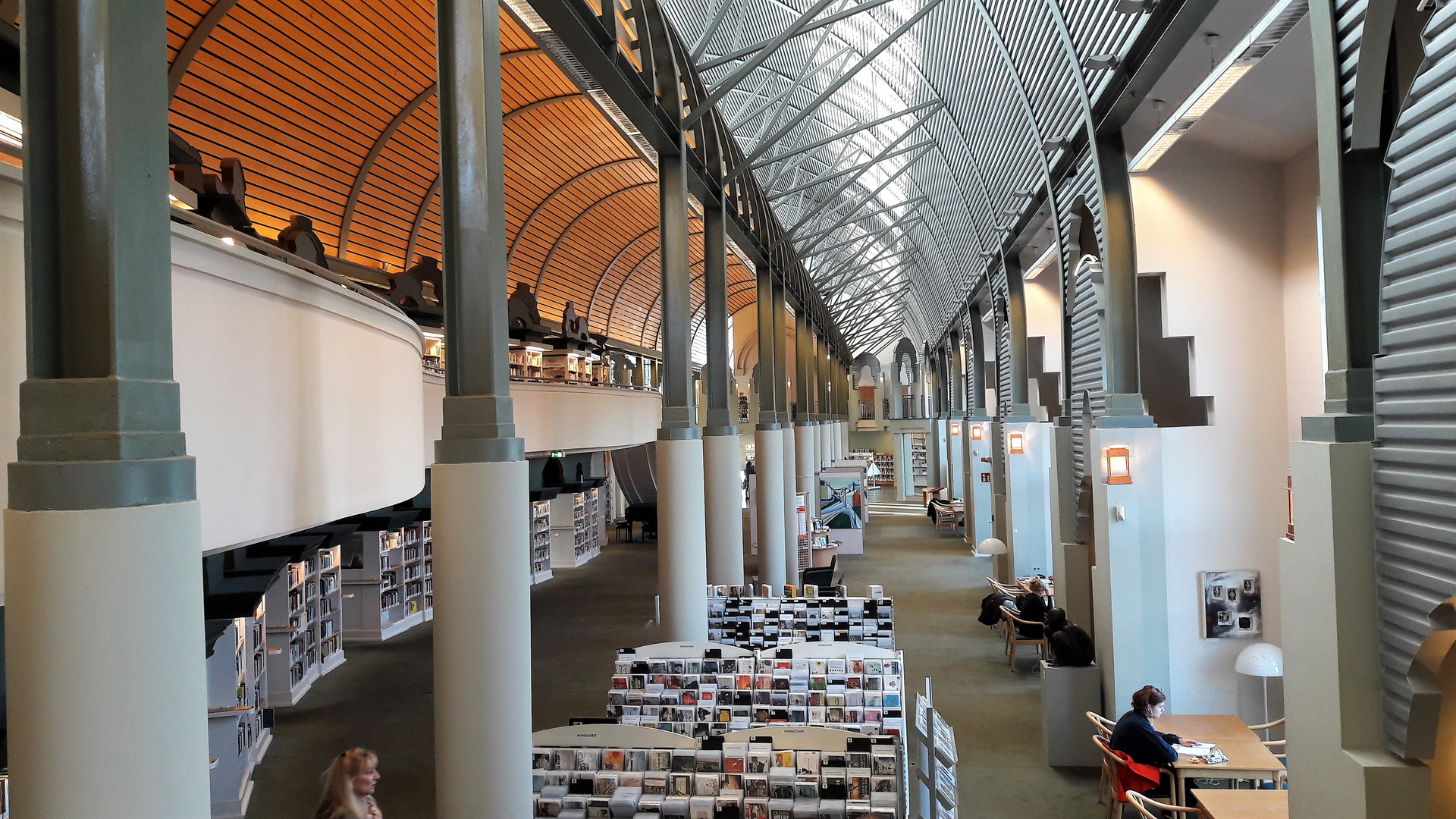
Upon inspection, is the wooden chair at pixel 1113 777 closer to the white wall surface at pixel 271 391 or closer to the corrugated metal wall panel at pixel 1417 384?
the corrugated metal wall panel at pixel 1417 384

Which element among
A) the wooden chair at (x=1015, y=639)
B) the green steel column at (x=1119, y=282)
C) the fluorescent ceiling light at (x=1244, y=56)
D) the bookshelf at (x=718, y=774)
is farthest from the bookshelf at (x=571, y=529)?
the fluorescent ceiling light at (x=1244, y=56)

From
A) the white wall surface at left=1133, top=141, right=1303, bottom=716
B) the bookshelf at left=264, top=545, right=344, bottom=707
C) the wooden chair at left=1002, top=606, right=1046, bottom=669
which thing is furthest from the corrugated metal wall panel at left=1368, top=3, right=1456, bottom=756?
the bookshelf at left=264, top=545, right=344, bottom=707

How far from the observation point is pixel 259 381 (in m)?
3.50

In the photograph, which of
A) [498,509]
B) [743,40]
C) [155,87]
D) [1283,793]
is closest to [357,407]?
[498,509]

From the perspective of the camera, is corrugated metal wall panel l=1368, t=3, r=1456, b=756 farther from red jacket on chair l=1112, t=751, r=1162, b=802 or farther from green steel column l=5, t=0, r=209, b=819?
green steel column l=5, t=0, r=209, b=819

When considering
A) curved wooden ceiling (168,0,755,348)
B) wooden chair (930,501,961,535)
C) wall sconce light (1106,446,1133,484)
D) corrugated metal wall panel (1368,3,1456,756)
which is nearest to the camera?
corrugated metal wall panel (1368,3,1456,756)

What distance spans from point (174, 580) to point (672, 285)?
25.4 ft

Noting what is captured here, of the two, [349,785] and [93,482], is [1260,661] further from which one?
[93,482]

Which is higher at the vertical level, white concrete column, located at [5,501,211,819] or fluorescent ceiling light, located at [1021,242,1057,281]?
fluorescent ceiling light, located at [1021,242,1057,281]

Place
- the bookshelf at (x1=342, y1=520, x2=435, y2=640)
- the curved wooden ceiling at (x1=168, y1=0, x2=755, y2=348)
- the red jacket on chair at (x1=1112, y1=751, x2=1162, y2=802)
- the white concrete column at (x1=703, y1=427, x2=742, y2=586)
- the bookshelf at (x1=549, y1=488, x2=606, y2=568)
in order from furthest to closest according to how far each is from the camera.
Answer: the bookshelf at (x1=549, y1=488, x2=606, y2=568), the bookshelf at (x1=342, y1=520, x2=435, y2=640), the curved wooden ceiling at (x1=168, y1=0, x2=755, y2=348), the white concrete column at (x1=703, y1=427, x2=742, y2=586), the red jacket on chair at (x1=1112, y1=751, x2=1162, y2=802)

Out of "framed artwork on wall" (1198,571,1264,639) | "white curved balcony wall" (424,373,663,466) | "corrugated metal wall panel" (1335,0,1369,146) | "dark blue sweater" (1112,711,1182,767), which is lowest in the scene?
"dark blue sweater" (1112,711,1182,767)

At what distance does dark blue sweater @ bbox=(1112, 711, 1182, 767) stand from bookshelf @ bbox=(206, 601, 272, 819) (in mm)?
7427

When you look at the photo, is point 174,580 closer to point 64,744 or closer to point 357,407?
point 64,744

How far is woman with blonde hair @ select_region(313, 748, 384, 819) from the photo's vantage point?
415 centimetres
